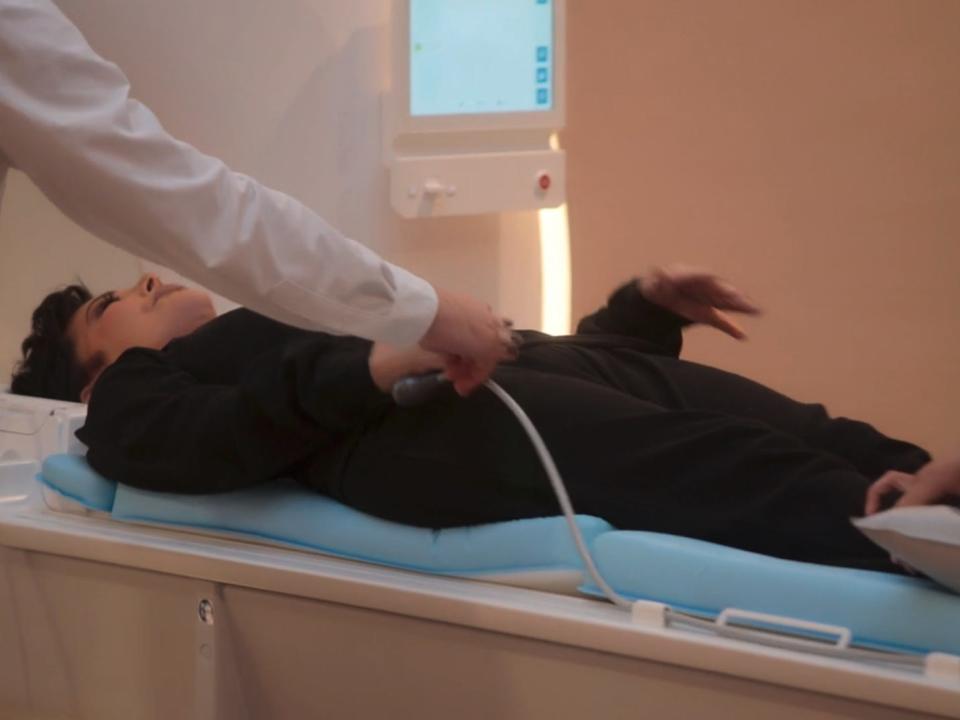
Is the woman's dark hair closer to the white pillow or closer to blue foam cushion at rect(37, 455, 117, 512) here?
blue foam cushion at rect(37, 455, 117, 512)

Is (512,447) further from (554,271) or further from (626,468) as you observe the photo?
(554,271)

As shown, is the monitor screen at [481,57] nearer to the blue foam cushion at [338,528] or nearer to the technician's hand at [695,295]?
the technician's hand at [695,295]

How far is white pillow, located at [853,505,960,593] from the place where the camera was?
3.11 ft

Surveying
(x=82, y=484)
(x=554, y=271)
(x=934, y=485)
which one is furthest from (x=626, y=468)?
(x=554, y=271)

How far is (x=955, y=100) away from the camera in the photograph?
8.29 feet

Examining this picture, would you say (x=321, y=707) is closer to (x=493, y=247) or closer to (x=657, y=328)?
(x=657, y=328)

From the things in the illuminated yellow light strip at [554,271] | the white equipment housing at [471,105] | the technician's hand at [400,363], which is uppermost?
the white equipment housing at [471,105]

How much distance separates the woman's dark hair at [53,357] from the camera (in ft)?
6.17

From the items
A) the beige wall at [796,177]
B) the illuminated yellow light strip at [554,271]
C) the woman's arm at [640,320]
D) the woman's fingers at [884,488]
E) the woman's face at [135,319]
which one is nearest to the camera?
the woman's fingers at [884,488]

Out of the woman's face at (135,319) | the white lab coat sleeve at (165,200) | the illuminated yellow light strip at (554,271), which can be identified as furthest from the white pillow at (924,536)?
the illuminated yellow light strip at (554,271)

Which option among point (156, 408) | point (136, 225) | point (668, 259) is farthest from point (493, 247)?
point (136, 225)

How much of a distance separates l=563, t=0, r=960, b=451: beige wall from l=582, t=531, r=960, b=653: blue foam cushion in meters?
1.62

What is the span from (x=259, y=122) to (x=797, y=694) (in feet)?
5.89

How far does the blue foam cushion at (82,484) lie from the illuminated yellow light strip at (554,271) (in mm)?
1429
